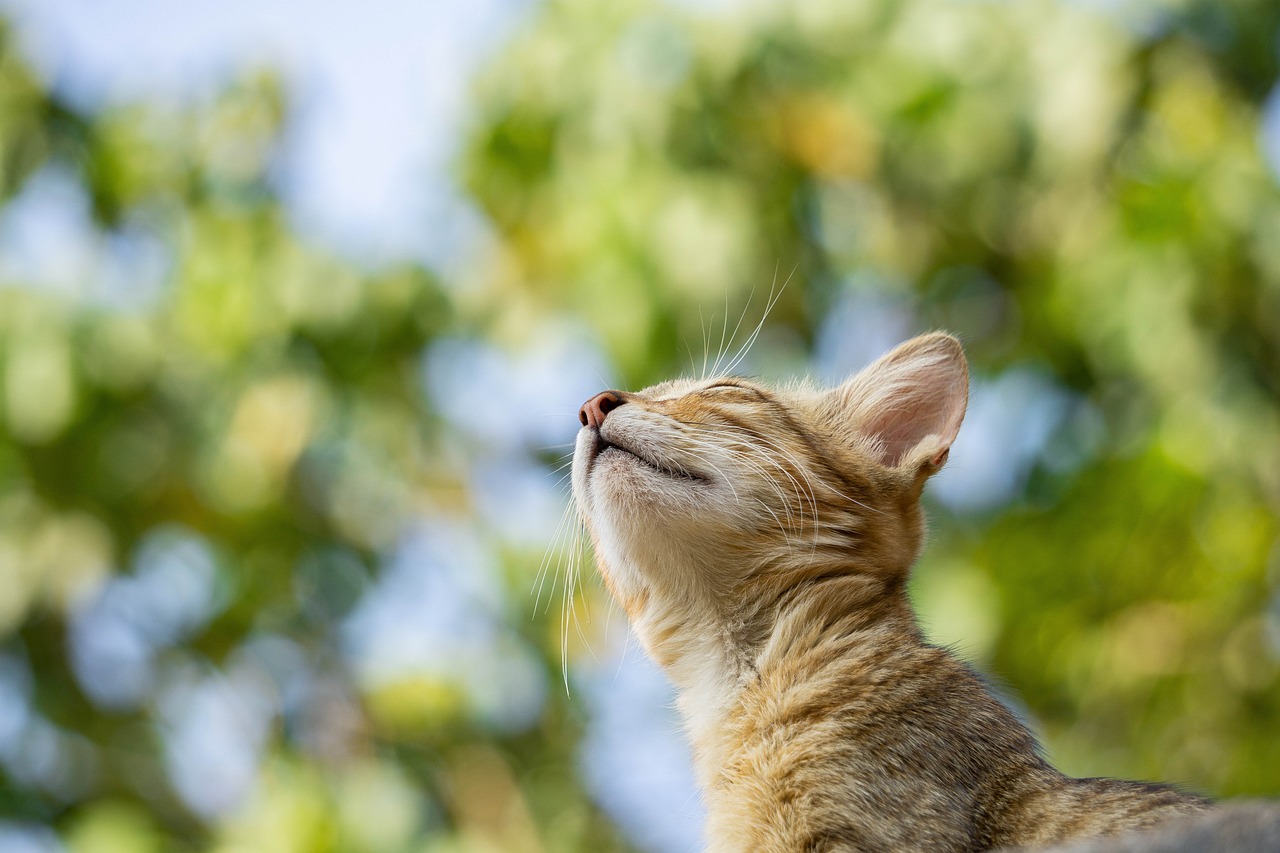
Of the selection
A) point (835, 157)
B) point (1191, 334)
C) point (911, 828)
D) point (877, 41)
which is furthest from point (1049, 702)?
point (911, 828)

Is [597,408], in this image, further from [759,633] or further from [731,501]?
[759,633]

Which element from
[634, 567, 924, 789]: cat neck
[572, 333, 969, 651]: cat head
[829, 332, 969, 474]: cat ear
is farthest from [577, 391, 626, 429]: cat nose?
[829, 332, 969, 474]: cat ear

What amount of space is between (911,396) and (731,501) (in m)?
0.93

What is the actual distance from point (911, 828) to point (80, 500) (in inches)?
345

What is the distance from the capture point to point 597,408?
4027 millimetres

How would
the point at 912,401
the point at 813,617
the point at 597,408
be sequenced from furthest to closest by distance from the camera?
the point at 912,401 → the point at 597,408 → the point at 813,617

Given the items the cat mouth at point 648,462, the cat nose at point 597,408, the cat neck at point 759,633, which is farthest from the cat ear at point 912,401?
the cat nose at point 597,408

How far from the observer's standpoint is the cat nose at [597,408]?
4.00 metres

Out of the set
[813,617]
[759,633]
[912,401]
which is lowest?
[759,633]

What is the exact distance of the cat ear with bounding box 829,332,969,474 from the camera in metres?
4.16

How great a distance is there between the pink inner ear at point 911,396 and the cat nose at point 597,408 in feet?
3.03

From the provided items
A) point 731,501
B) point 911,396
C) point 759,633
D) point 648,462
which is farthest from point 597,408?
A: point 911,396

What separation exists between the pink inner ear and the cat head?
0.01 metres

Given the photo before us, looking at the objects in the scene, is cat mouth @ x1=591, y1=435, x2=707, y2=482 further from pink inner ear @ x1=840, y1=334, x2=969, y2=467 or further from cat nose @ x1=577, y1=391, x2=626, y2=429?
pink inner ear @ x1=840, y1=334, x2=969, y2=467
